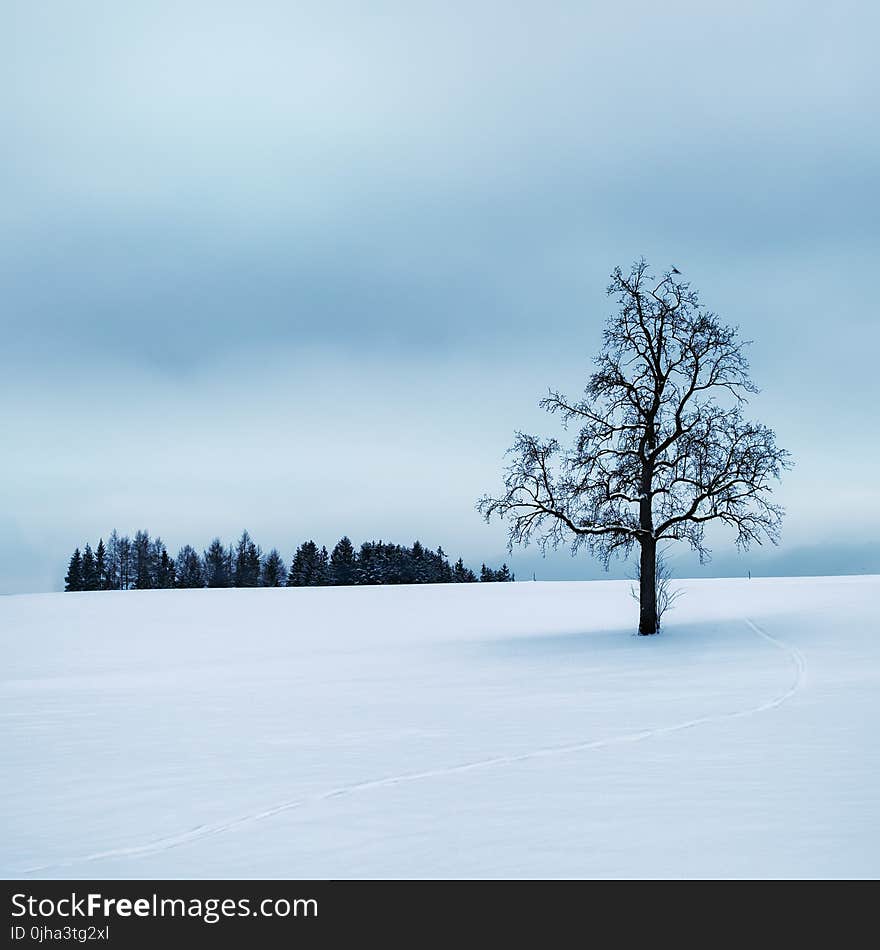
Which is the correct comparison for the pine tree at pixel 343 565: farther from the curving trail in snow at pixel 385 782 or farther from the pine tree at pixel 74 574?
the curving trail in snow at pixel 385 782

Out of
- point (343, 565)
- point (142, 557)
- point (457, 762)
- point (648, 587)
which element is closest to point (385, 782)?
point (457, 762)

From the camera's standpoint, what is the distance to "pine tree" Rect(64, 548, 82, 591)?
13850cm

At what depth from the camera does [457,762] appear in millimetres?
10820

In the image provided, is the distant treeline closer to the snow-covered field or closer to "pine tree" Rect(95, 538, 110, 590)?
"pine tree" Rect(95, 538, 110, 590)

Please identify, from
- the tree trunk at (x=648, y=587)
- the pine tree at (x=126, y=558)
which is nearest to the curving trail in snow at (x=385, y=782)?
the tree trunk at (x=648, y=587)

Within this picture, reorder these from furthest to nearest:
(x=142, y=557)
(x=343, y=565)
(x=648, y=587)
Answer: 1. (x=142, y=557)
2. (x=343, y=565)
3. (x=648, y=587)

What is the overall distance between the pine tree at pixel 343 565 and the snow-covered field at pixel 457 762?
303ft

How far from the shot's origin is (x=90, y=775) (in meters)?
10.8

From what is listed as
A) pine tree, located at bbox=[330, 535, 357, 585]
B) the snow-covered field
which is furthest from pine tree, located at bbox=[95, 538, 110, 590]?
the snow-covered field

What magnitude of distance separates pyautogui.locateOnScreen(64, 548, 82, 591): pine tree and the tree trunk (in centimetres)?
12407

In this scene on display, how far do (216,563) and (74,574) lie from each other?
33759 millimetres

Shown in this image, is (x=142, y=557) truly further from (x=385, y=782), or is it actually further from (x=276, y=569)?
(x=385, y=782)

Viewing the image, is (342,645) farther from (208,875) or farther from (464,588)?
(464,588)
